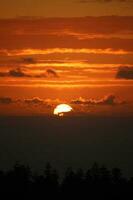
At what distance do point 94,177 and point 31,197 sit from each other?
36.7 feet

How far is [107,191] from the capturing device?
116m

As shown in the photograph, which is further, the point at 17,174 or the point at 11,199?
the point at 17,174

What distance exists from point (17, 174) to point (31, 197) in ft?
32.0

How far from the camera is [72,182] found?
120375 millimetres

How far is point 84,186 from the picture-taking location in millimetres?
118375

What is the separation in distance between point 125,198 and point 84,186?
6.97 m

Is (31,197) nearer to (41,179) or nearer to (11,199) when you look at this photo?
(11,199)

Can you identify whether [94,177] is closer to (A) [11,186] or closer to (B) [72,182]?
(B) [72,182]

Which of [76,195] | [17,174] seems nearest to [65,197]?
[76,195]

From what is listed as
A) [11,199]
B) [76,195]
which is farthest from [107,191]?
[11,199]

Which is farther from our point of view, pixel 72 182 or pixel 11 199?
pixel 72 182

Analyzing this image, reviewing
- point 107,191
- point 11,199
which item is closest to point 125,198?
point 107,191

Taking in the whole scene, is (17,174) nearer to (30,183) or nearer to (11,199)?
(30,183)

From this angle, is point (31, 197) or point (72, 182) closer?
point (31, 197)
